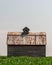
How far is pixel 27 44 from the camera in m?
35.0

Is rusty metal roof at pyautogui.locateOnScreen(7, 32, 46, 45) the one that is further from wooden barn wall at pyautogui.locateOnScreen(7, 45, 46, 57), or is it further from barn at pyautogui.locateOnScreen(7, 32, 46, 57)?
wooden barn wall at pyautogui.locateOnScreen(7, 45, 46, 57)

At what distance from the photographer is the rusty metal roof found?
35125mm

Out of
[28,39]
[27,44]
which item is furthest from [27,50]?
[28,39]

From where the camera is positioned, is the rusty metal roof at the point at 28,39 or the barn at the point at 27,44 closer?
the barn at the point at 27,44

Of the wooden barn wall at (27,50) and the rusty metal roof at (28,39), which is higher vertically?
the rusty metal roof at (28,39)

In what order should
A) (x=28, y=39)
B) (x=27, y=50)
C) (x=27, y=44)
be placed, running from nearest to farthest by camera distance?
1. (x=27, y=50)
2. (x=27, y=44)
3. (x=28, y=39)

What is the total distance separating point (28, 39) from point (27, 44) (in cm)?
89

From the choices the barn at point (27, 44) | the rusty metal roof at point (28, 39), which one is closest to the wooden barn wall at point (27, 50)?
the barn at point (27, 44)

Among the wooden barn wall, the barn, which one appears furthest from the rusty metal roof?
the wooden barn wall

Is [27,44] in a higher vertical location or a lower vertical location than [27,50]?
higher

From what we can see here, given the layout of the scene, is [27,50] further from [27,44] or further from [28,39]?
[28,39]

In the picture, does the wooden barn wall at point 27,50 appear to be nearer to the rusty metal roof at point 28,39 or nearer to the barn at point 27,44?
the barn at point 27,44

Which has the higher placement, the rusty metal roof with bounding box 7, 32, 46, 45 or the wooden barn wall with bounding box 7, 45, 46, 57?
the rusty metal roof with bounding box 7, 32, 46, 45

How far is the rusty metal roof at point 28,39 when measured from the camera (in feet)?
115
